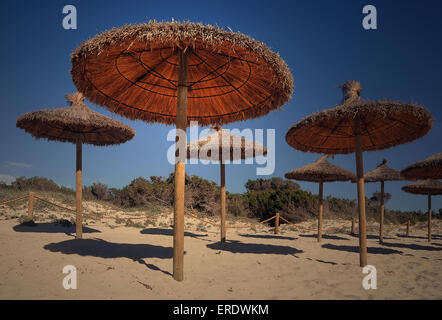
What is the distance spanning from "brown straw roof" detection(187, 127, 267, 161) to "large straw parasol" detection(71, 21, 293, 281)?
243cm

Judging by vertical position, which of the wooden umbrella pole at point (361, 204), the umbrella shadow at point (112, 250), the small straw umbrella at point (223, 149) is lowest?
the umbrella shadow at point (112, 250)

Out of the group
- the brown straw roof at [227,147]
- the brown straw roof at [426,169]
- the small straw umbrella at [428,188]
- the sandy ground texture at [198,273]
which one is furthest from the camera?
the small straw umbrella at [428,188]

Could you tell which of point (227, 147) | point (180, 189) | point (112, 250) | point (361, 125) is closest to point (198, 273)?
point (180, 189)

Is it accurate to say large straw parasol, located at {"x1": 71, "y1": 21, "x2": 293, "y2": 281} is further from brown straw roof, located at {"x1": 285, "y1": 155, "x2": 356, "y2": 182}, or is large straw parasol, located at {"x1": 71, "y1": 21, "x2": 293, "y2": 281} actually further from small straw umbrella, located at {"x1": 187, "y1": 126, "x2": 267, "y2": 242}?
brown straw roof, located at {"x1": 285, "y1": 155, "x2": 356, "y2": 182}

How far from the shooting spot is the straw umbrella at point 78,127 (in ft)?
20.9

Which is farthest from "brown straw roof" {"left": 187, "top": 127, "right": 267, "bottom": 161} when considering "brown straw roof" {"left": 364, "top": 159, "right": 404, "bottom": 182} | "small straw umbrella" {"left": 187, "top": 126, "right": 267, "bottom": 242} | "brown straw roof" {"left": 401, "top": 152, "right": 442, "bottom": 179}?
"brown straw roof" {"left": 364, "top": 159, "right": 404, "bottom": 182}

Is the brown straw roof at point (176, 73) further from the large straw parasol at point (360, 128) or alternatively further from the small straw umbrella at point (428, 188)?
the small straw umbrella at point (428, 188)

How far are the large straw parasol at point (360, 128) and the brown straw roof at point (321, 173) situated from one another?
7.32 ft

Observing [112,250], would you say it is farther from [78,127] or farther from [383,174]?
[383,174]

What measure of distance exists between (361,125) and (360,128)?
0.59 metres

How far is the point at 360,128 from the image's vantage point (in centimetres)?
553

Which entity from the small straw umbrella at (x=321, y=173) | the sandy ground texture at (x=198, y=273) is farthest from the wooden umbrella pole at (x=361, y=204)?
the small straw umbrella at (x=321, y=173)

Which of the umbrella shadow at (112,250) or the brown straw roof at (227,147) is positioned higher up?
the brown straw roof at (227,147)

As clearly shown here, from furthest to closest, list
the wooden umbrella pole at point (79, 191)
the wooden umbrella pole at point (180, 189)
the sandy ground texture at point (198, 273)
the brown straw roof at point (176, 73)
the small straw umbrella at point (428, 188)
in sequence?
the small straw umbrella at point (428, 188) → the wooden umbrella pole at point (79, 191) → the wooden umbrella pole at point (180, 189) → the sandy ground texture at point (198, 273) → the brown straw roof at point (176, 73)
